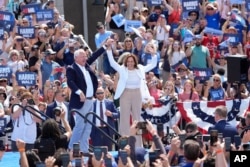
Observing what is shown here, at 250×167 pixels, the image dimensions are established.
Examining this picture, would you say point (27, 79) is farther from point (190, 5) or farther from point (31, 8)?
point (190, 5)

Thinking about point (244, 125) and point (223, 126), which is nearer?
point (223, 126)

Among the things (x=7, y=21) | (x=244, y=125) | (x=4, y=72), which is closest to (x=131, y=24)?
(x=7, y=21)

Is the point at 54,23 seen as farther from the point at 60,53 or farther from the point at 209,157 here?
the point at 209,157

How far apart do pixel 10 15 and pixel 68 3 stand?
4706 millimetres

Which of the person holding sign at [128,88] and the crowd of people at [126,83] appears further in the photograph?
the person holding sign at [128,88]

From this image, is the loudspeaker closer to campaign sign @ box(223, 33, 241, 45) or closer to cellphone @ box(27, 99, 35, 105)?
cellphone @ box(27, 99, 35, 105)

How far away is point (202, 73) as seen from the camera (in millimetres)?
23812

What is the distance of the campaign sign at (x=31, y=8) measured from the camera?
26.5m

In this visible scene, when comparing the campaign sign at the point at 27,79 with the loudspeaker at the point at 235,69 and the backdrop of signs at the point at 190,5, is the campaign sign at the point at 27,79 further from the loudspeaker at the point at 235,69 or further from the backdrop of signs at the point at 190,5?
the loudspeaker at the point at 235,69

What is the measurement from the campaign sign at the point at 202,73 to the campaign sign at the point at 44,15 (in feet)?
13.6

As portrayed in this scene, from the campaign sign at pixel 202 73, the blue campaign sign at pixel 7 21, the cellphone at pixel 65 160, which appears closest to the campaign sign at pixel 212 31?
the campaign sign at pixel 202 73

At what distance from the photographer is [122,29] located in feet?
89.8

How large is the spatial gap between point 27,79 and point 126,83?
346 cm

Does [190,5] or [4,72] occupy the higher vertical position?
[190,5]
